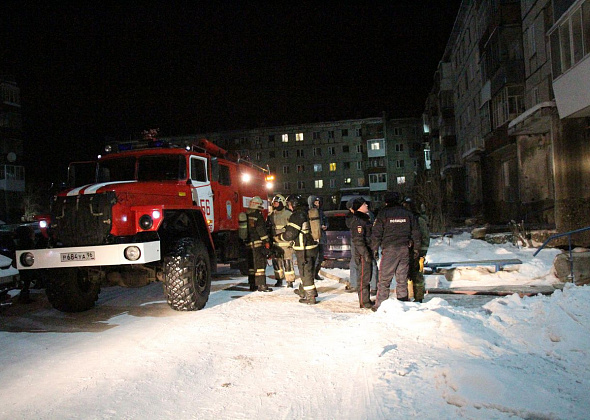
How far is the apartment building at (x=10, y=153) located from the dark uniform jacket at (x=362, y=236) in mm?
42624

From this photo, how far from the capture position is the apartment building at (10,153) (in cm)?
4019

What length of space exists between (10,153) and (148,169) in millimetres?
41259

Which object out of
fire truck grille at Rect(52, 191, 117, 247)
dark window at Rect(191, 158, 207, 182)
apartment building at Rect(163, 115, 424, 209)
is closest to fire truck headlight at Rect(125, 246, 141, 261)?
fire truck grille at Rect(52, 191, 117, 247)

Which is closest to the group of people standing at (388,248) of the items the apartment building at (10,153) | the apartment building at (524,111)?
the apartment building at (524,111)

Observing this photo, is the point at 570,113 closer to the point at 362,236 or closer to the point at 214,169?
the point at 362,236

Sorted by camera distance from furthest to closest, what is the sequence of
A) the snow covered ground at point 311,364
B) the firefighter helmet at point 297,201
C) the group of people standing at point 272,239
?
the group of people standing at point 272,239
the firefighter helmet at point 297,201
the snow covered ground at point 311,364

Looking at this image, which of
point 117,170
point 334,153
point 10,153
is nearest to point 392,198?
point 117,170

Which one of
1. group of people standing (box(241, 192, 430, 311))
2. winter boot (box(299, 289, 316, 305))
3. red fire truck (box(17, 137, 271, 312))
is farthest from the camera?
winter boot (box(299, 289, 316, 305))

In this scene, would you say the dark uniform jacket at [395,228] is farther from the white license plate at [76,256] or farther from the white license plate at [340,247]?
the white license plate at [76,256]

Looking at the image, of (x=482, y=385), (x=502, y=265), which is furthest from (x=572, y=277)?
(x=482, y=385)

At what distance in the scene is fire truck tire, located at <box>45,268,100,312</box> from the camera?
7.14 meters

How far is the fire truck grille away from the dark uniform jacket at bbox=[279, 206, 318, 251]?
9.80ft

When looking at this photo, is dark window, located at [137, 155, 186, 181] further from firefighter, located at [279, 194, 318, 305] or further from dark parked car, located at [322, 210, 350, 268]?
dark parked car, located at [322, 210, 350, 268]

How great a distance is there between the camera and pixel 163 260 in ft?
22.9
